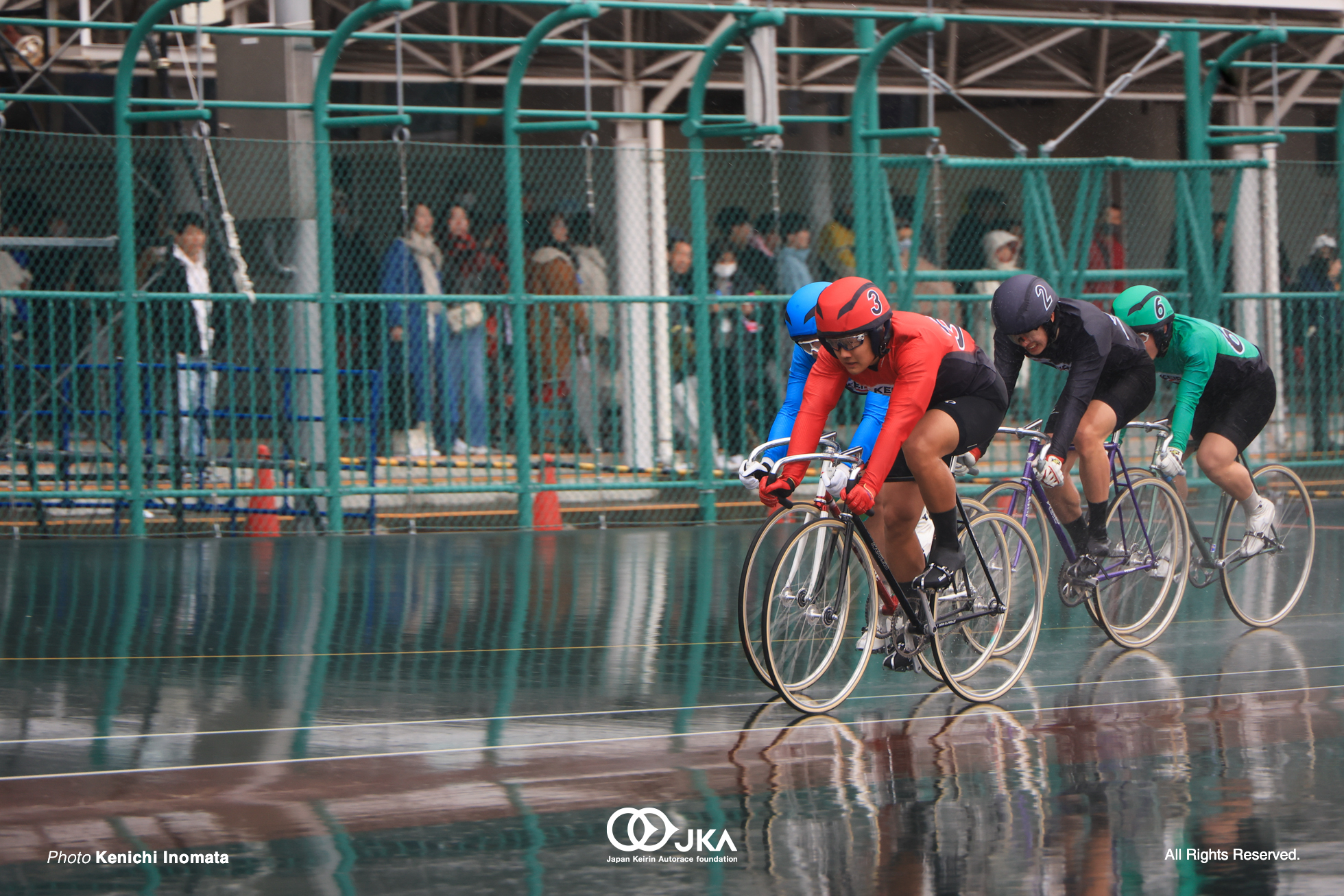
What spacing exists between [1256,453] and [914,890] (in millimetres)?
11214

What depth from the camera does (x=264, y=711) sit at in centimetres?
680

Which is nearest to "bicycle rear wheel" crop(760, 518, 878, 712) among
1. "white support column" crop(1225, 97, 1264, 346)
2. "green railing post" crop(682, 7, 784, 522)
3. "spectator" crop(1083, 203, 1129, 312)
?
"green railing post" crop(682, 7, 784, 522)

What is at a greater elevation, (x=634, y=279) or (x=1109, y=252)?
(x=1109, y=252)

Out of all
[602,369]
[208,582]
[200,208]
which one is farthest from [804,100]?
[208,582]

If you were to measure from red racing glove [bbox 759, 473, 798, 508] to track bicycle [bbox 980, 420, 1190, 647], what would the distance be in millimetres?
1581

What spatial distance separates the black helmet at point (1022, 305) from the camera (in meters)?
7.55

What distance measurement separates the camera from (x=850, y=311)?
6.50 m

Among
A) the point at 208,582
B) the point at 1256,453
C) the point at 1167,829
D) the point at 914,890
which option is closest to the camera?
the point at 914,890

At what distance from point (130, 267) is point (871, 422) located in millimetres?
6992

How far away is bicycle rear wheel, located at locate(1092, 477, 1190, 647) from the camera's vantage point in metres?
8.27

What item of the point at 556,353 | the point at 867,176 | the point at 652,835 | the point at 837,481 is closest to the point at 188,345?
the point at 556,353

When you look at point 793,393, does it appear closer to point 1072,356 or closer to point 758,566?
point 758,566

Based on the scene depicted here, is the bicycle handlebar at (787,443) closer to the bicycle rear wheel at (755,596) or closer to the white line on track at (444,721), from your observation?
the bicycle rear wheel at (755,596)

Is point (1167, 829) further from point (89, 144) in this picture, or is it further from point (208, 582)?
point (89, 144)
